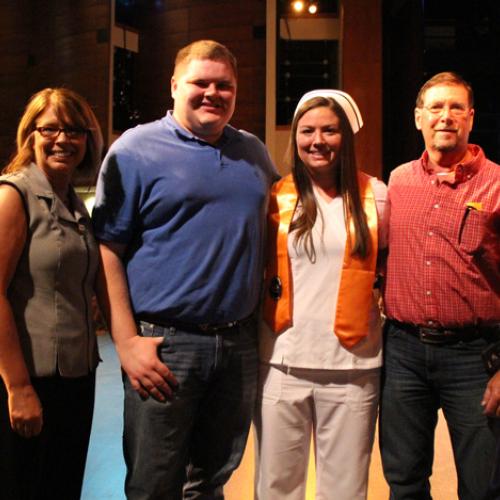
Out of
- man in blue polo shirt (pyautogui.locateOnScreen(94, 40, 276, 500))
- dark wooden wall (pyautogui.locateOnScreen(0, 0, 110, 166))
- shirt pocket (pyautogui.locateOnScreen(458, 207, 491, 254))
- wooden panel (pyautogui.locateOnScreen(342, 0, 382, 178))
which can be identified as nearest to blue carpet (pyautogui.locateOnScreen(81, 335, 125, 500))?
man in blue polo shirt (pyautogui.locateOnScreen(94, 40, 276, 500))

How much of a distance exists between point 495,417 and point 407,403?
0.90ft

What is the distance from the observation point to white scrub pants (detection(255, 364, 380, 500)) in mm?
2045

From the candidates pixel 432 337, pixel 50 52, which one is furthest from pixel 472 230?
pixel 50 52

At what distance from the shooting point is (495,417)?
2.05 metres

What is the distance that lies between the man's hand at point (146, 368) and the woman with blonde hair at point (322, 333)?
0.34m

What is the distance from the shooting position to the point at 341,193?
2.13 metres

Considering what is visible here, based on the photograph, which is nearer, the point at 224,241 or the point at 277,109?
the point at 224,241

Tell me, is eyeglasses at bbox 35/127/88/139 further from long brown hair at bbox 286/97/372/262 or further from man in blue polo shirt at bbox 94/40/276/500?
long brown hair at bbox 286/97/372/262

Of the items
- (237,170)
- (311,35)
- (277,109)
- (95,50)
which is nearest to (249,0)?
(311,35)

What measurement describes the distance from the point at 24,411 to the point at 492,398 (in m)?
1.40

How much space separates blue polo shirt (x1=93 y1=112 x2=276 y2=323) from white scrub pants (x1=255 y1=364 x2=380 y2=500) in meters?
0.30

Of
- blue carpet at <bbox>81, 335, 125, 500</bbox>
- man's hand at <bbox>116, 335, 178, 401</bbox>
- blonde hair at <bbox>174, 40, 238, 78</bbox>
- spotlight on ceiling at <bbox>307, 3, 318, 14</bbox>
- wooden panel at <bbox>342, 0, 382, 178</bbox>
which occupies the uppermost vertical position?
spotlight on ceiling at <bbox>307, 3, 318, 14</bbox>

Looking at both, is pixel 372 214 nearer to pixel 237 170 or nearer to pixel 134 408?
pixel 237 170

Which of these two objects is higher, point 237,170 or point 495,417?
point 237,170
